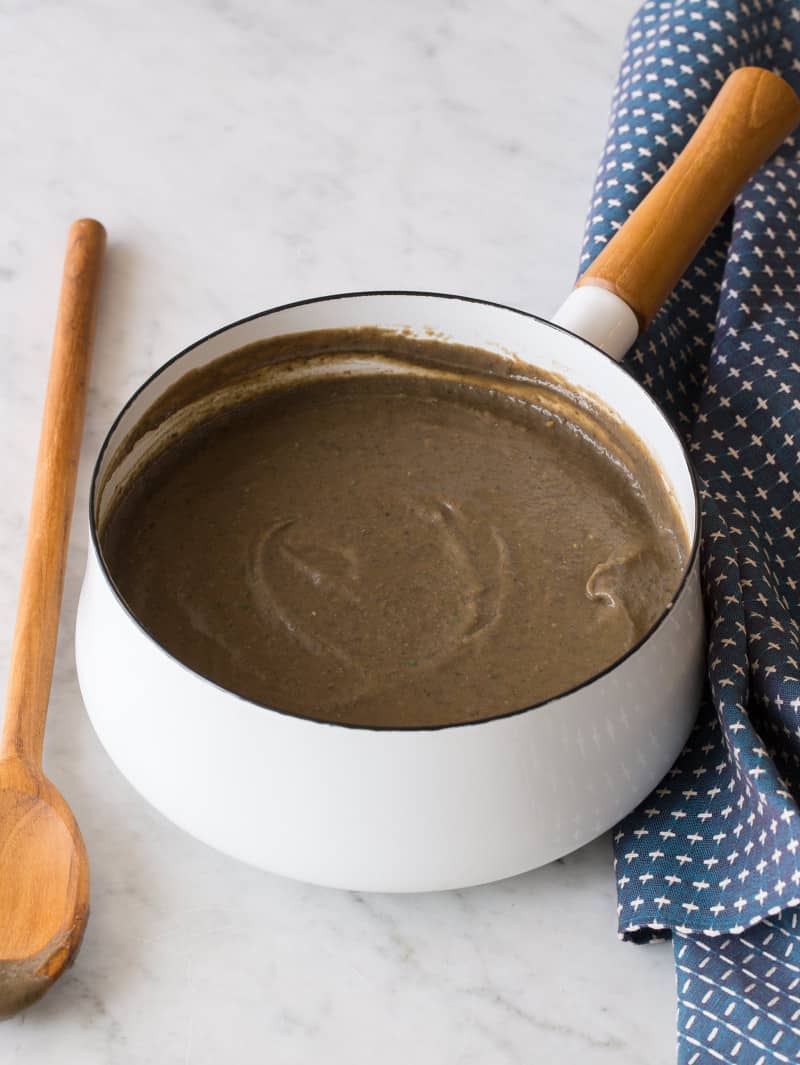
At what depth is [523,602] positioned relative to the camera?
1.11 m

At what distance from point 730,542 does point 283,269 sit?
26.0 inches

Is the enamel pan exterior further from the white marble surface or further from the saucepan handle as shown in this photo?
the saucepan handle

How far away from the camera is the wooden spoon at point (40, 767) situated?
3.24ft

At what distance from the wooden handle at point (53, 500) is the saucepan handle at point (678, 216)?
49 centimetres

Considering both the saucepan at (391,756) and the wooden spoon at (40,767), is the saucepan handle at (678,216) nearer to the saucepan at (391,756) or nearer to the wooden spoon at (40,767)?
the saucepan at (391,756)

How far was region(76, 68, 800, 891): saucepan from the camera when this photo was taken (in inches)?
35.7

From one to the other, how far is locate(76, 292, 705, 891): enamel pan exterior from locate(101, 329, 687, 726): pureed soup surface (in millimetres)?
61

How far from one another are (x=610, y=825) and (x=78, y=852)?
1.34 feet

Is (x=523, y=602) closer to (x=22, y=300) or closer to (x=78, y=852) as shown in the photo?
(x=78, y=852)

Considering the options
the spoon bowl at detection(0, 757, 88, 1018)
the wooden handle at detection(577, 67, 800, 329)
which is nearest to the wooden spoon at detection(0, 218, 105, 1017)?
the spoon bowl at detection(0, 757, 88, 1018)

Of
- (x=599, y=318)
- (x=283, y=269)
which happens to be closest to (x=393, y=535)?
(x=599, y=318)

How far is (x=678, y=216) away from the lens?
4.25 ft

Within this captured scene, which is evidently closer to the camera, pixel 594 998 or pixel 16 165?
pixel 594 998

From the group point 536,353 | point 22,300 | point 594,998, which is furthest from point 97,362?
point 594,998
